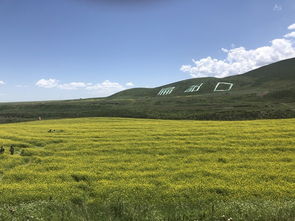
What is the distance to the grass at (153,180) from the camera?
1337cm

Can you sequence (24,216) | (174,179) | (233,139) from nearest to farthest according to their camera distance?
(24,216)
(174,179)
(233,139)

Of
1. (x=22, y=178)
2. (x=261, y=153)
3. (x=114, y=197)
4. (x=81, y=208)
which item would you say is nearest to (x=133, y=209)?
(x=114, y=197)

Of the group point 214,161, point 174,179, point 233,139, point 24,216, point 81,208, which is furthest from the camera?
point 233,139

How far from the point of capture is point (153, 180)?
17.6 meters

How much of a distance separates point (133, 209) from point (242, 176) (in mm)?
8629

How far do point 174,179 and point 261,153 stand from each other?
34.1 ft

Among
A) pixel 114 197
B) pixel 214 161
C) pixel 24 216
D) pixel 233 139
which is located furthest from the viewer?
pixel 233 139

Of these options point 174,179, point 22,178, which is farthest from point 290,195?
point 22,178

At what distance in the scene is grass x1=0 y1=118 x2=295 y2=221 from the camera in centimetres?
1337

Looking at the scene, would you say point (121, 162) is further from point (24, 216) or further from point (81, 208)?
point (24, 216)

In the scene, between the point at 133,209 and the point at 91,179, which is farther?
the point at 91,179

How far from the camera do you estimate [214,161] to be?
21.6 metres

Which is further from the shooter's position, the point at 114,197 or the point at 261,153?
the point at 261,153

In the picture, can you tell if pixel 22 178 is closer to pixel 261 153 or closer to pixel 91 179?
pixel 91 179
